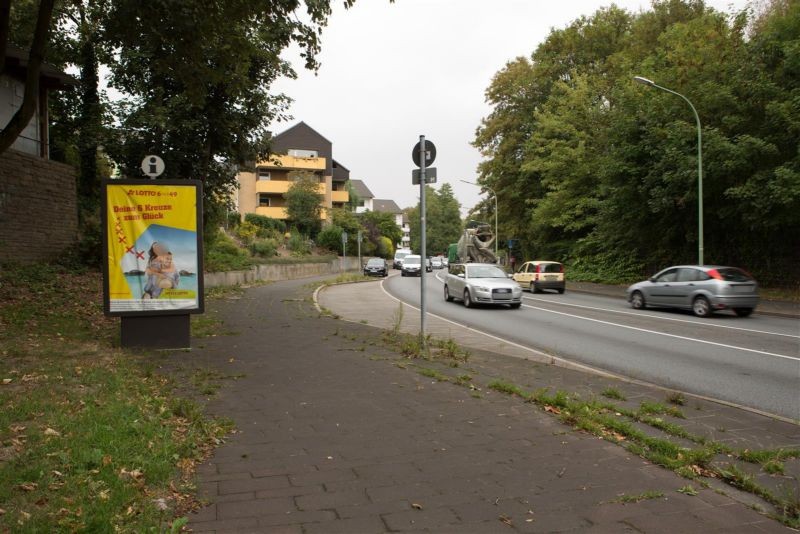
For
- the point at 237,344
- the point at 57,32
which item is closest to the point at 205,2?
the point at 237,344

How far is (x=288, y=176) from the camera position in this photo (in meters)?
57.9

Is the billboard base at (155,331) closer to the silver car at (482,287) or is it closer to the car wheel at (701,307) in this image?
the silver car at (482,287)

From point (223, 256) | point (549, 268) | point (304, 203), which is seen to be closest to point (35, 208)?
point (223, 256)

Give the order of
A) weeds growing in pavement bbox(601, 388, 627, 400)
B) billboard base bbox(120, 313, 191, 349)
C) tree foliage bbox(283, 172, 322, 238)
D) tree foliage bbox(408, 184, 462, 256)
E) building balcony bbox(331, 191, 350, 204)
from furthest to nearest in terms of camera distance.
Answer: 1. tree foliage bbox(408, 184, 462, 256)
2. building balcony bbox(331, 191, 350, 204)
3. tree foliage bbox(283, 172, 322, 238)
4. billboard base bbox(120, 313, 191, 349)
5. weeds growing in pavement bbox(601, 388, 627, 400)

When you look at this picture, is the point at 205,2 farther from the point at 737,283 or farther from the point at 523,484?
the point at 737,283

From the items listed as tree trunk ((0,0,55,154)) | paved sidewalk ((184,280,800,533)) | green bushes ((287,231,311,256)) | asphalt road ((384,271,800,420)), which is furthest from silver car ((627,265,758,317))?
green bushes ((287,231,311,256))

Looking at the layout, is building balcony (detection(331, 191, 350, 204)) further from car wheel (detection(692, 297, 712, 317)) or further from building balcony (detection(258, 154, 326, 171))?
car wheel (detection(692, 297, 712, 317))

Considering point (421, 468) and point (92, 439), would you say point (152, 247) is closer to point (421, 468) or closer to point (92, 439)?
point (92, 439)

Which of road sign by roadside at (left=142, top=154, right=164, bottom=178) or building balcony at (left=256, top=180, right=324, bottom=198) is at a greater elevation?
building balcony at (left=256, top=180, right=324, bottom=198)

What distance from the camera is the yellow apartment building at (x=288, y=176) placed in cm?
5978

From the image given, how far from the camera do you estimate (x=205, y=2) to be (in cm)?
844

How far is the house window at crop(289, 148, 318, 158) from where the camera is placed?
6748 cm

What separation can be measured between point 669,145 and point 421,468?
2114 cm

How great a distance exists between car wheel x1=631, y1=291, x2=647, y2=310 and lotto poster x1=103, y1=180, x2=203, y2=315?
14674mm
